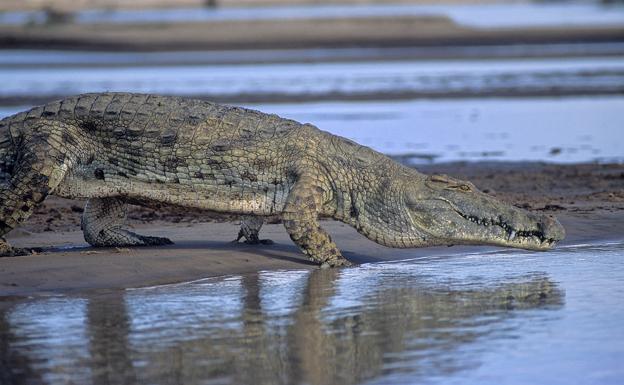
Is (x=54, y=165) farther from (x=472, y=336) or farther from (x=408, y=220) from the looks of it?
(x=472, y=336)

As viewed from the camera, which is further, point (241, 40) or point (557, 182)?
point (241, 40)

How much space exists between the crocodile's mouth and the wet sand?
89 centimetres

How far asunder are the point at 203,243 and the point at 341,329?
9.30ft

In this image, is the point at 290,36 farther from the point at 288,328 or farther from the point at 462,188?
the point at 288,328

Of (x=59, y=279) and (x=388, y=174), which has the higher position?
(x=388, y=174)

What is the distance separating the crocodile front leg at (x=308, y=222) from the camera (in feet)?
26.9

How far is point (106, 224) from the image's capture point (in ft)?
28.9

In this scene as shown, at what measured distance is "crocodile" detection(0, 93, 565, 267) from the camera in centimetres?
832

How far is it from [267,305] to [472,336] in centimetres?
138

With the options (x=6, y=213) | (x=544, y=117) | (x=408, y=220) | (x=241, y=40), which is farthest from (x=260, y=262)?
(x=241, y=40)

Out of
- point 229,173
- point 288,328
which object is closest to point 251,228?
point 229,173

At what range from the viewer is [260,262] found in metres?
8.51

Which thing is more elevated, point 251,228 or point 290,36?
point 290,36

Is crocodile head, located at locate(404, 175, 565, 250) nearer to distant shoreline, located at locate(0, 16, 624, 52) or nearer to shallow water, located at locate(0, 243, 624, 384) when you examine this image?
shallow water, located at locate(0, 243, 624, 384)
